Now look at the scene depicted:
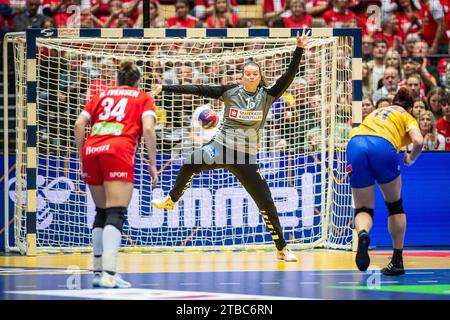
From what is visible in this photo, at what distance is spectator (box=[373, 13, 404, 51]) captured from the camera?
687 inches

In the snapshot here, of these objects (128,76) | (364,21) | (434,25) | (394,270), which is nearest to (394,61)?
(364,21)

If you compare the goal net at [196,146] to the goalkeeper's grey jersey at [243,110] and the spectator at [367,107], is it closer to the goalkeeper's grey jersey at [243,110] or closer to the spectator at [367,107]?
the spectator at [367,107]

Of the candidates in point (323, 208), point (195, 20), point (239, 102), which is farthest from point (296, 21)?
point (239, 102)

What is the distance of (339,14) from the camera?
17.9 metres

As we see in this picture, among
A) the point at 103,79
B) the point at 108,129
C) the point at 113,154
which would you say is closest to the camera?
the point at 113,154

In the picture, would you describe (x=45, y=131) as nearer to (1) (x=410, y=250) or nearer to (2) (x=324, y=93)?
(2) (x=324, y=93)

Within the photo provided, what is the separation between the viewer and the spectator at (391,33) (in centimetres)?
1744

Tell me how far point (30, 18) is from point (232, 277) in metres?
8.43

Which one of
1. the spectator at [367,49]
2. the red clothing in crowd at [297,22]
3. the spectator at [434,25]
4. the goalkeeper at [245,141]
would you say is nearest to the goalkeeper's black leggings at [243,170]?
the goalkeeper at [245,141]

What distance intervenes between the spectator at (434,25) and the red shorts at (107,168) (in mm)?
10092

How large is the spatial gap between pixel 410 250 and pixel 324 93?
8.78 feet

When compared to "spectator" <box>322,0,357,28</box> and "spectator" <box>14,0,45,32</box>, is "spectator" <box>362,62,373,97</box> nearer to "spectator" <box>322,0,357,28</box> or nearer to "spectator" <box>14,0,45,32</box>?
"spectator" <box>322,0,357,28</box>

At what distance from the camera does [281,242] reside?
1221 centimetres

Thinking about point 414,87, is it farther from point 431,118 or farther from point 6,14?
point 6,14
